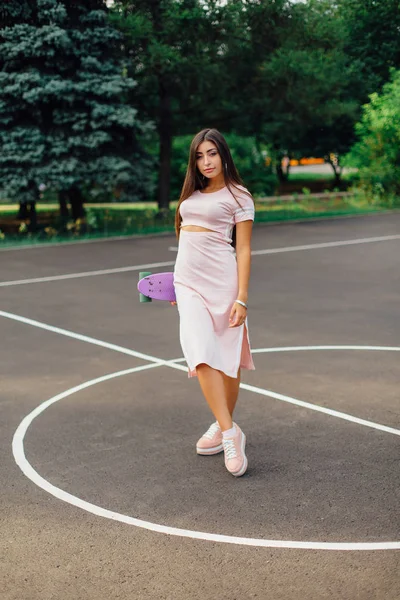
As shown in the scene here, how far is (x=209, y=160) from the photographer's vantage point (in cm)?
565

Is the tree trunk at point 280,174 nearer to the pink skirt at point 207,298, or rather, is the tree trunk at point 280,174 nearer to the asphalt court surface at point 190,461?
the asphalt court surface at point 190,461

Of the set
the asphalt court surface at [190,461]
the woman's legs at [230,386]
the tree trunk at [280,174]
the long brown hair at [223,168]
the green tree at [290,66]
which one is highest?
the green tree at [290,66]

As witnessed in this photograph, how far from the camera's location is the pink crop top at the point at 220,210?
568cm

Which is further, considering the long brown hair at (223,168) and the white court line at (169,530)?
the long brown hair at (223,168)

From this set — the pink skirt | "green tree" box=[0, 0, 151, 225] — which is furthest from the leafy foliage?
the pink skirt

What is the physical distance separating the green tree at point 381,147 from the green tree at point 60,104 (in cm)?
1183

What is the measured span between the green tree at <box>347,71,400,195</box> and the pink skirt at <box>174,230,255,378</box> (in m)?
26.4

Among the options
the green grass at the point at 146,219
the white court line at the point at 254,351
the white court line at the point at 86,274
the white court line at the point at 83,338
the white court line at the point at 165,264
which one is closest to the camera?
the white court line at the point at 254,351

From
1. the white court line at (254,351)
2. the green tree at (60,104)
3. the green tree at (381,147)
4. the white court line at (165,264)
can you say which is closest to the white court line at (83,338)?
the white court line at (254,351)

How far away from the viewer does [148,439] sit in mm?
6488

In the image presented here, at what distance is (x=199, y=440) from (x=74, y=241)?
16.4m

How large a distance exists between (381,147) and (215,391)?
27.7m

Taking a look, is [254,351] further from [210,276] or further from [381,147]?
[381,147]

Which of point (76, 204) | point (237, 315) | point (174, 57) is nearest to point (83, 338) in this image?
point (237, 315)
